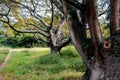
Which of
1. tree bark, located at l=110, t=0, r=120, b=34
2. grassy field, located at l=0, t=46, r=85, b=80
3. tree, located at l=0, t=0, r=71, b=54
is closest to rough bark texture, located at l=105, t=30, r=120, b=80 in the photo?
tree bark, located at l=110, t=0, r=120, b=34

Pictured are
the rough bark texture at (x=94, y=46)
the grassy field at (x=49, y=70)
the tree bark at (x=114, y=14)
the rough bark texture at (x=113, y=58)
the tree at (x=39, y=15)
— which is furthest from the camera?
the tree at (x=39, y=15)

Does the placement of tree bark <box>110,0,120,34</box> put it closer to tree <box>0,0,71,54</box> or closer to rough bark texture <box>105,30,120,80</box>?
rough bark texture <box>105,30,120,80</box>

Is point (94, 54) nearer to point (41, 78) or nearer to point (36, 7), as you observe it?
point (41, 78)

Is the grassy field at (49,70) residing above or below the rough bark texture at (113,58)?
below

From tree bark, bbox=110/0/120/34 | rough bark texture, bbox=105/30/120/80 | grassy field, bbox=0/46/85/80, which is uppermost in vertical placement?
tree bark, bbox=110/0/120/34

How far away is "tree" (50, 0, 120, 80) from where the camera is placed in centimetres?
700

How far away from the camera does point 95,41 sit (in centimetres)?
757

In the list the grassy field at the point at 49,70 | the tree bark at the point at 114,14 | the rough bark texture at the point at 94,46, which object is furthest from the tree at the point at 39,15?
the tree bark at the point at 114,14

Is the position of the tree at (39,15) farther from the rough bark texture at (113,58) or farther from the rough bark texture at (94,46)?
the rough bark texture at (113,58)

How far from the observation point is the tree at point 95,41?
276 inches

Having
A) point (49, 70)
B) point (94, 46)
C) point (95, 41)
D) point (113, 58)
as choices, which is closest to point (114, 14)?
point (95, 41)

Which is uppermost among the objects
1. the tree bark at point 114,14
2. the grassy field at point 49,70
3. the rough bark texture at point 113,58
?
the tree bark at point 114,14

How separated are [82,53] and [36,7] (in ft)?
45.9

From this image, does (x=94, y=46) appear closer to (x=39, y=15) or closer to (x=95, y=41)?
(x=95, y=41)
